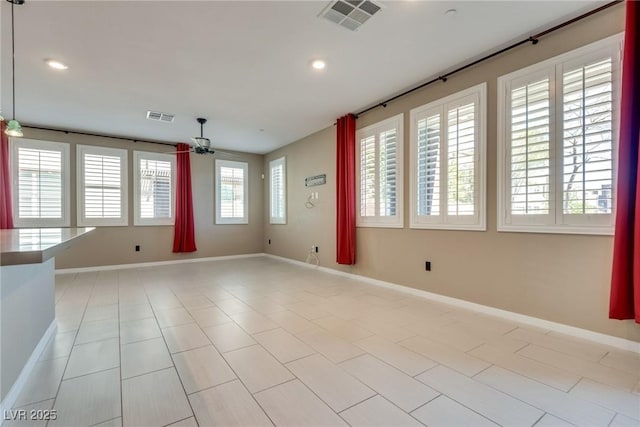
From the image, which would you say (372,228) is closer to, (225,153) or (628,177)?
(628,177)

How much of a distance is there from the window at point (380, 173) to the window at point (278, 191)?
2558mm

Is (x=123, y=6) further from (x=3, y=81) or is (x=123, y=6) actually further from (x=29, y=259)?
(x=3, y=81)

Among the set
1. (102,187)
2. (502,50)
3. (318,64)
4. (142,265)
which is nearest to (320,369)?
(318,64)

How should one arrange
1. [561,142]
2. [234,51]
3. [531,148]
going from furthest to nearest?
[234,51] < [531,148] < [561,142]

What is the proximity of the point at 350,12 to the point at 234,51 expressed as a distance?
1234 mm

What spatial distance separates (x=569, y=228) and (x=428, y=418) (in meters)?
2.14

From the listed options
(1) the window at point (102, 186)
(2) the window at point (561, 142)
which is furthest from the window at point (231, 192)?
(2) the window at point (561, 142)

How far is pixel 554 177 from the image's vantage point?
105 inches

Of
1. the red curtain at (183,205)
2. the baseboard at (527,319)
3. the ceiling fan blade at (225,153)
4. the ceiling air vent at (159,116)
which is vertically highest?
the ceiling air vent at (159,116)

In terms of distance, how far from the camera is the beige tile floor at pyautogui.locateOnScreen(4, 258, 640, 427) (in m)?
1.58

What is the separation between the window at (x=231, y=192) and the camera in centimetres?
723

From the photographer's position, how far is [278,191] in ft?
23.7

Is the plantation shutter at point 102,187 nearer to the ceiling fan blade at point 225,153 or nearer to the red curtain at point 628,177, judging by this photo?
the ceiling fan blade at point 225,153

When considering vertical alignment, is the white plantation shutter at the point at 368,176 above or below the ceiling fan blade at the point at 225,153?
below
